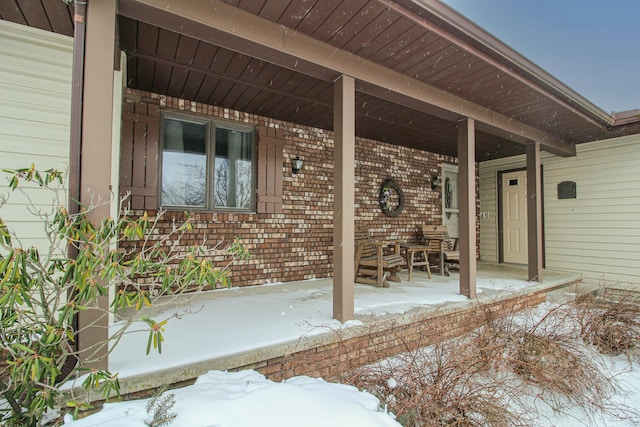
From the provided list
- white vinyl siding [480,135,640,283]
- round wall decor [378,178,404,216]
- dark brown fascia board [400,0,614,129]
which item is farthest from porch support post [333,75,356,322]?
white vinyl siding [480,135,640,283]

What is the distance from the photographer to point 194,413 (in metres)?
1.40

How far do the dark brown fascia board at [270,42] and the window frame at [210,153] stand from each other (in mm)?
1825

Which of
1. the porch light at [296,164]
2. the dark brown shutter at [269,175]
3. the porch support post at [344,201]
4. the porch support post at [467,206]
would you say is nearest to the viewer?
the porch support post at [344,201]

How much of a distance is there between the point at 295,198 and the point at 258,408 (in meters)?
3.66

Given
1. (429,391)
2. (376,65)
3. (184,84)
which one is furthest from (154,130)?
(429,391)

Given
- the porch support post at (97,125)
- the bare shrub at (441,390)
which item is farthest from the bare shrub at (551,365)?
the porch support post at (97,125)

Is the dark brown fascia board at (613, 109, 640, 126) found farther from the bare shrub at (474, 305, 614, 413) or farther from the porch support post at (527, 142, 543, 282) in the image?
the bare shrub at (474, 305, 614, 413)

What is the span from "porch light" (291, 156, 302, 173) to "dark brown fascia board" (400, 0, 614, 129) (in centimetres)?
261

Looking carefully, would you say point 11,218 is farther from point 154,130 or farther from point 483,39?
point 483,39

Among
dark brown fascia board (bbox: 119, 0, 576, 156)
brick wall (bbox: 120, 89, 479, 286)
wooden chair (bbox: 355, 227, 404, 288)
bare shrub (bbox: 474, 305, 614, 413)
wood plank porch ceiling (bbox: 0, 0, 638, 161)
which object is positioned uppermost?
wood plank porch ceiling (bbox: 0, 0, 638, 161)

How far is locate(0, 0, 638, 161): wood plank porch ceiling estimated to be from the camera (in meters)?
2.36

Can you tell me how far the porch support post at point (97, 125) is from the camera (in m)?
1.88

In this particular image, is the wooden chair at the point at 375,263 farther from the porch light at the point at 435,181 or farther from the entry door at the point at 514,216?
the entry door at the point at 514,216

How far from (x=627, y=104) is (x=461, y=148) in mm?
47320
